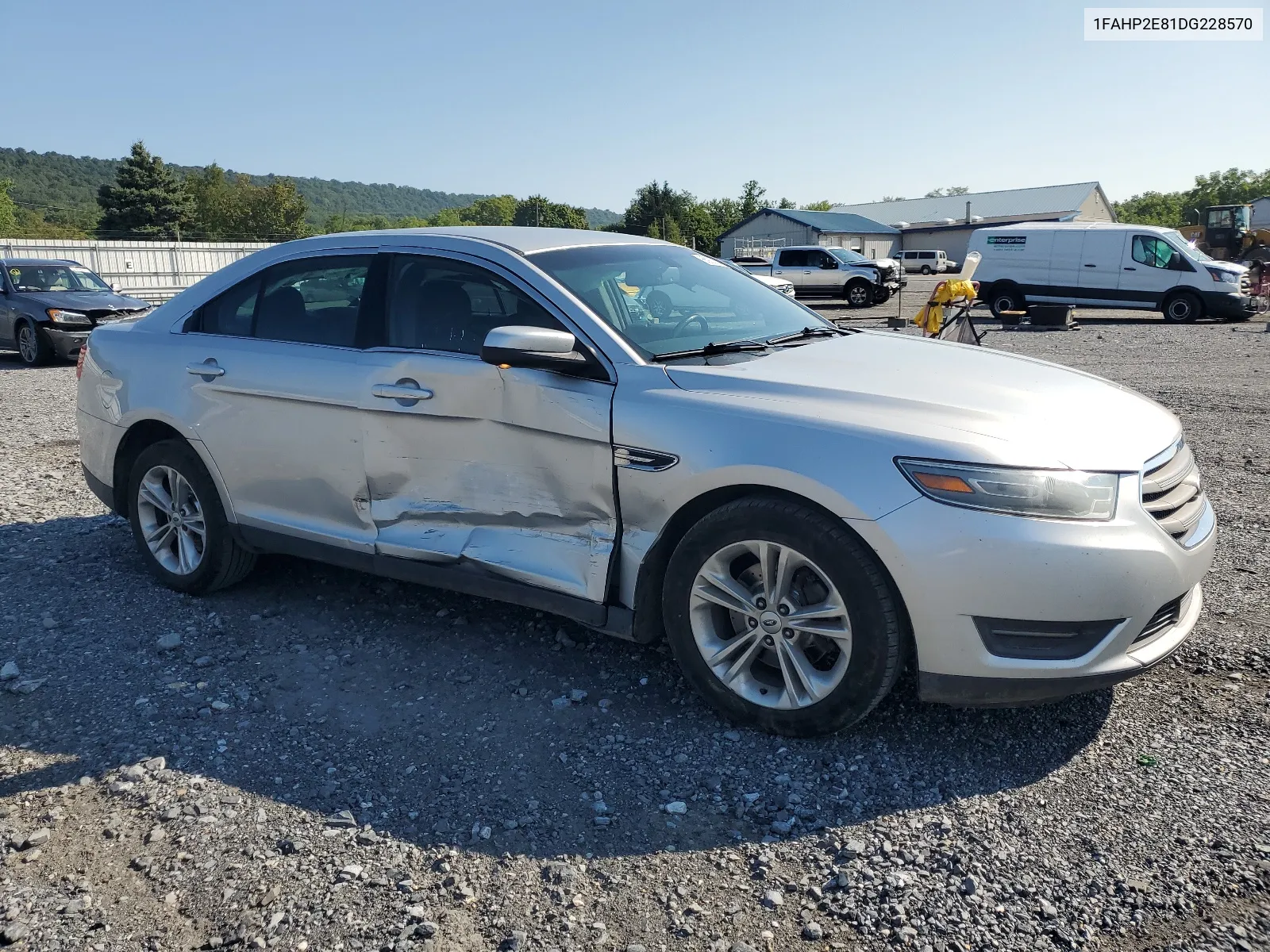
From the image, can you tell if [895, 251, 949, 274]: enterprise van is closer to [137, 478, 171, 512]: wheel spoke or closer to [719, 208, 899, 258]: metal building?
[719, 208, 899, 258]: metal building

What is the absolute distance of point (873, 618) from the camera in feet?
10.1

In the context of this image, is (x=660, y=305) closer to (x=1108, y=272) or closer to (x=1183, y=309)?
(x=1183, y=309)

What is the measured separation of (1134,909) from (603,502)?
203 centimetres

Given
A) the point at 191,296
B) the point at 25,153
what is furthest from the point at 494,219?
the point at 191,296

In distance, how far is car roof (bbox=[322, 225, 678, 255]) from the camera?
4.19m

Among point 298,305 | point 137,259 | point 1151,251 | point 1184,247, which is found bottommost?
point 298,305

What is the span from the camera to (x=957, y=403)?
3.28 m

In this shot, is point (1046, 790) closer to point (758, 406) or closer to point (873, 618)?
point (873, 618)

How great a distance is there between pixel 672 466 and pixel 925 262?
217 feet

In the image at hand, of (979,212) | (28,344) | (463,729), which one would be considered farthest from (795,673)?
(979,212)

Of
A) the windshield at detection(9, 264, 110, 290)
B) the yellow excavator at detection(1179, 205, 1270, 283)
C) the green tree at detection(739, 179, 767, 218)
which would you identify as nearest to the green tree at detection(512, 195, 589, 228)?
the green tree at detection(739, 179, 767, 218)

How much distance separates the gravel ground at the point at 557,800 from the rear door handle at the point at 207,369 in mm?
1134

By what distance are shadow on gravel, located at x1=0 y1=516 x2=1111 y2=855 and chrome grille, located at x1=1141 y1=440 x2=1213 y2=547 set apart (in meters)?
0.73

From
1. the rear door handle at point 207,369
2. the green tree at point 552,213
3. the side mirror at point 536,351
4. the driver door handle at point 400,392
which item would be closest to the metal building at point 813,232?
the green tree at point 552,213
